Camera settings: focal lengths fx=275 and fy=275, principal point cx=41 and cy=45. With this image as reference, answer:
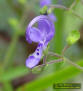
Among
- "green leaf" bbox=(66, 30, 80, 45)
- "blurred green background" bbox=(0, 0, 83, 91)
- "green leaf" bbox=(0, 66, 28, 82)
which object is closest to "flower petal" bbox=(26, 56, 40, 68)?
"green leaf" bbox=(66, 30, 80, 45)

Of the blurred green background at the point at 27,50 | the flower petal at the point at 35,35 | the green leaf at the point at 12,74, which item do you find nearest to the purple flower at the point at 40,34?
the flower petal at the point at 35,35

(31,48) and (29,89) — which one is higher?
(31,48)

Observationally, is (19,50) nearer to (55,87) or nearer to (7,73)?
(7,73)

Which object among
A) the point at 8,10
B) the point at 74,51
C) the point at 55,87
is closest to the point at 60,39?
the point at 55,87

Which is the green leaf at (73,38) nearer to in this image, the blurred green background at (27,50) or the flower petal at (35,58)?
the flower petal at (35,58)

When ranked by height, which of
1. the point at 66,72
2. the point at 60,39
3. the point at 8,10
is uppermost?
the point at 8,10
